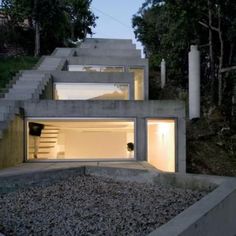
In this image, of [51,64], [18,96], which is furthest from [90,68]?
[18,96]

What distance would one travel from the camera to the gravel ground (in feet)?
18.6

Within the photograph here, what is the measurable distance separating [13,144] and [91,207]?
243 inches

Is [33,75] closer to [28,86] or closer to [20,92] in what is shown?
[28,86]

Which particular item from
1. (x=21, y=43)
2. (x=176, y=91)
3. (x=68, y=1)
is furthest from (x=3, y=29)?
(x=176, y=91)

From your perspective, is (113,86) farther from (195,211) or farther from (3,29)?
(3,29)

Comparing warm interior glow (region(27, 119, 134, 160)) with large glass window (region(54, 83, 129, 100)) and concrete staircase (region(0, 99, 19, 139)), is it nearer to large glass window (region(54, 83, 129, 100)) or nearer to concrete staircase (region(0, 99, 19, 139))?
concrete staircase (region(0, 99, 19, 139))

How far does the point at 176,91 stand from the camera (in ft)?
100

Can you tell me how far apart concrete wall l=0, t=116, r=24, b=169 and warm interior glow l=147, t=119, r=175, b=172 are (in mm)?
3641

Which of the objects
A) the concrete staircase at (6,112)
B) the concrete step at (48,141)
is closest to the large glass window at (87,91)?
the concrete step at (48,141)

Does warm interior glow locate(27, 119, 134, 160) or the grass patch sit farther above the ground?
the grass patch

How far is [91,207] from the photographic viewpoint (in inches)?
267

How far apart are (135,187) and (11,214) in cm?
247

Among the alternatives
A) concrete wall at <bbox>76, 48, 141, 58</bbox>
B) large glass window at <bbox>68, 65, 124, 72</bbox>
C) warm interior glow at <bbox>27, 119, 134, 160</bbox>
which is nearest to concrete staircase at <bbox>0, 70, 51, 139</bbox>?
warm interior glow at <bbox>27, 119, 134, 160</bbox>

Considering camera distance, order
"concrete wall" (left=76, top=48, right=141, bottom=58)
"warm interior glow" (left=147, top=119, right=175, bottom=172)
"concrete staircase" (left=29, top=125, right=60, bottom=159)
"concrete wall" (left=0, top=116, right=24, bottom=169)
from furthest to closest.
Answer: "concrete wall" (left=76, top=48, right=141, bottom=58) → "warm interior glow" (left=147, top=119, right=175, bottom=172) → "concrete staircase" (left=29, top=125, right=60, bottom=159) → "concrete wall" (left=0, top=116, right=24, bottom=169)
